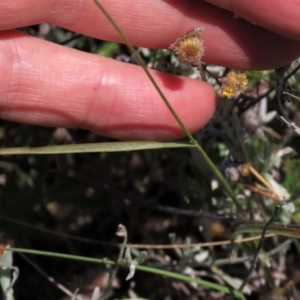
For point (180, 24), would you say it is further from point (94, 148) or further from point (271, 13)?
point (94, 148)

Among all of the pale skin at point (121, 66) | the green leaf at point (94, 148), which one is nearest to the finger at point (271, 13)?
the pale skin at point (121, 66)

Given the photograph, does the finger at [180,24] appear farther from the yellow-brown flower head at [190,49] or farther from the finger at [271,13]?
the yellow-brown flower head at [190,49]

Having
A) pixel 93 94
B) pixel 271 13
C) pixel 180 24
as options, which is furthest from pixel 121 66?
pixel 271 13

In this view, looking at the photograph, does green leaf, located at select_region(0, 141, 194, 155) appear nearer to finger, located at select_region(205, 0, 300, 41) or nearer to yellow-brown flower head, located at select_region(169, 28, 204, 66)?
yellow-brown flower head, located at select_region(169, 28, 204, 66)

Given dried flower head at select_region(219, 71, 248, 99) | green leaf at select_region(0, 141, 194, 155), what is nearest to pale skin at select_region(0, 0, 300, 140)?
dried flower head at select_region(219, 71, 248, 99)

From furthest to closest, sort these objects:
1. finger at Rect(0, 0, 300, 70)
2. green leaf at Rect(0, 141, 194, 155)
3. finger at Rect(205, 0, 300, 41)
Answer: finger at Rect(0, 0, 300, 70) < finger at Rect(205, 0, 300, 41) < green leaf at Rect(0, 141, 194, 155)

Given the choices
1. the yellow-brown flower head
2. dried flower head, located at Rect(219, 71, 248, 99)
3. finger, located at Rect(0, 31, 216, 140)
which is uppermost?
the yellow-brown flower head

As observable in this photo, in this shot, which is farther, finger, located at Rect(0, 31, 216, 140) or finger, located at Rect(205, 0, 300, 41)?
finger, located at Rect(0, 31, 216, 140)

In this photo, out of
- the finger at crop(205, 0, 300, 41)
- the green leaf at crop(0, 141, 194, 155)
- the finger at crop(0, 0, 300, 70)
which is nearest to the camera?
the green leaf at crop(0, 141, 194, 155)
